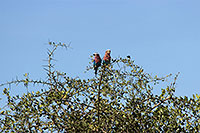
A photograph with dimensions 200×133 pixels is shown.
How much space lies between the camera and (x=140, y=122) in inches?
236

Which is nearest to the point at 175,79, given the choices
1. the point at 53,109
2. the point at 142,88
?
the point at 142,88

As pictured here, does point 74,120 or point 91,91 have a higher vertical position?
point 91,91

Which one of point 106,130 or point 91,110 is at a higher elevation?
point 91,110

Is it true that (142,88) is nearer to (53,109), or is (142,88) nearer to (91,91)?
(91,91)

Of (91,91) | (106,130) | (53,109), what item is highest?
(91,91)

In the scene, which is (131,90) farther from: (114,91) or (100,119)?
(100,119)

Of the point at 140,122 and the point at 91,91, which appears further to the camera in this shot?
the point at 91,91

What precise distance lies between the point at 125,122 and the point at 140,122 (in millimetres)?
213

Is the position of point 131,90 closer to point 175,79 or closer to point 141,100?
point 141,100

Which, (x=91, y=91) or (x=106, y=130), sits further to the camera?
(x=91, y=91)

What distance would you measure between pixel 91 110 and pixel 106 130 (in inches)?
22.7

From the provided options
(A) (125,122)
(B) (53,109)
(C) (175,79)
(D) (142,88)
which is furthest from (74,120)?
(C) (175,79)

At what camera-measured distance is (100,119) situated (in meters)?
6.09

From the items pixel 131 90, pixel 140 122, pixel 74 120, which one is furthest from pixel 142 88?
pixel 74 120
